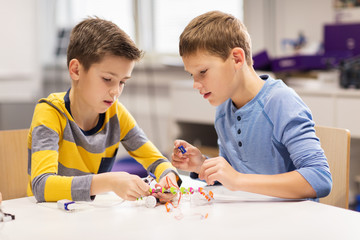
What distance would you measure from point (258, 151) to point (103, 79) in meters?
0.47

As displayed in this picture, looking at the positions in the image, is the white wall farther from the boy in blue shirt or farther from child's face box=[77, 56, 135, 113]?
the boy in blue shirt

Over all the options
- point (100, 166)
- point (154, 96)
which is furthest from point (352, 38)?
point (100, 166)

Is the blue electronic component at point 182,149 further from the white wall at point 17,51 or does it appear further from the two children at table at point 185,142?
the white wall at point 17,51

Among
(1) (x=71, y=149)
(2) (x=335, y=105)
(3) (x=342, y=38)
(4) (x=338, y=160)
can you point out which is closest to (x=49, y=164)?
(1) (x=71, y=149)

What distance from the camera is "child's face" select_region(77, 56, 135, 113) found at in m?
1.22

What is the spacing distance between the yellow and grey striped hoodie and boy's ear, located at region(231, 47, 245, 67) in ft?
1.15

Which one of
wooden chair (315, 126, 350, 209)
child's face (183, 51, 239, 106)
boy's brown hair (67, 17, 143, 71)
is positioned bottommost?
wooden chair (315, 126, 350, 209)

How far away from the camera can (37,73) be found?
14.0ft

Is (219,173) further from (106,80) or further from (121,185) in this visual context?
(106,80)

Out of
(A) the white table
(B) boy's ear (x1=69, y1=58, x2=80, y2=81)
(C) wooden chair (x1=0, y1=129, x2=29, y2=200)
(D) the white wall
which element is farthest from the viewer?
(D) the white wall

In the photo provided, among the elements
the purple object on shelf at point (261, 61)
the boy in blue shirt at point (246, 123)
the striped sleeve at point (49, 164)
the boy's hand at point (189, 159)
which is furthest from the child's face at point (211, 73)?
the purple object on shelf at point (261, 61)

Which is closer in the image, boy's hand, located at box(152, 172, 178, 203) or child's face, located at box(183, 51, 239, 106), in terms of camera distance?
boy's hand, located at box(152, 172, 178, 203)

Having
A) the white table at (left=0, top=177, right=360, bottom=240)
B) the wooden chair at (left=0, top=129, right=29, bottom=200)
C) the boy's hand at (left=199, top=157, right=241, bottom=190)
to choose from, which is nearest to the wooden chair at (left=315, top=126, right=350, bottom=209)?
the white table at (left=0, top=177, right=360, bottom=240)

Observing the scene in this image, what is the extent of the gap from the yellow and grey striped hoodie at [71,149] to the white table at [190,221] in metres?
0.05
